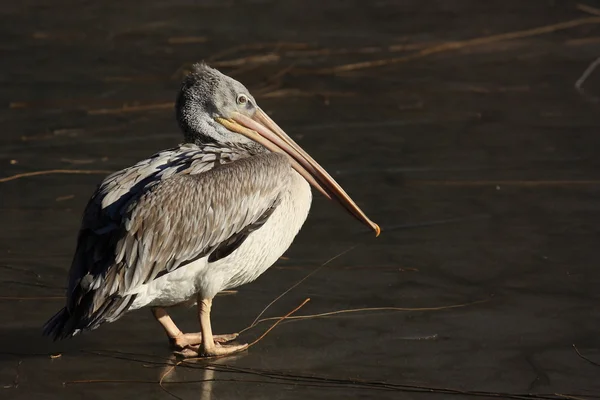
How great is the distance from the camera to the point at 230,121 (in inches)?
204

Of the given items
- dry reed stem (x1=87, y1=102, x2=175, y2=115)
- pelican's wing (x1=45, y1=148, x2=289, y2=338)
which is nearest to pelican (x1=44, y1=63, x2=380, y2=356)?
pelican's wing (x1=45, y1=148, x2=289, y2=338)

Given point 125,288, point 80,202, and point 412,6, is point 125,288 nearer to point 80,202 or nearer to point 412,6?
point 80,202

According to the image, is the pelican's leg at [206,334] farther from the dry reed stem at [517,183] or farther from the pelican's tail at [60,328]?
the dry reed stem at [517,183]

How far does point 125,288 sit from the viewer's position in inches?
177

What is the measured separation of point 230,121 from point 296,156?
1.16ft

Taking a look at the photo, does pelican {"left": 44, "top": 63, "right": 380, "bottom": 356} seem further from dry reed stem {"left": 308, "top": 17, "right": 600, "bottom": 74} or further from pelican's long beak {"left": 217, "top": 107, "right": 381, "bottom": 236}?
dry reed stem {"left": 308, "top": 17, "right": 600, "bottom": 74}

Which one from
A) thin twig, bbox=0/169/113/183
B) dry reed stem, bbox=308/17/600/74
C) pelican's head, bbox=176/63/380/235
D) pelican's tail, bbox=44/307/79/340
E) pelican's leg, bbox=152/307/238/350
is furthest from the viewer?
dry reed stem, bbox=308/17/600/74

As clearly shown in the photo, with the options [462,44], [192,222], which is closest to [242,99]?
[192,222]

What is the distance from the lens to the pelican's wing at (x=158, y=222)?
4.52m

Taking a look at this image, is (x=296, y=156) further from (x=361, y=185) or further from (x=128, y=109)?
(x=128, y=109)

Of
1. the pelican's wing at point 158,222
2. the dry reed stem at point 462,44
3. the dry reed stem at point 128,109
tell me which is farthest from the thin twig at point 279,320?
the dry reed stem at point 462,44

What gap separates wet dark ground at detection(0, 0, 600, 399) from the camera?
474cm

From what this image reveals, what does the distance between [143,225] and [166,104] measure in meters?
4.74

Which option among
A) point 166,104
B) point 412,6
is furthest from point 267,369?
point 412,6
